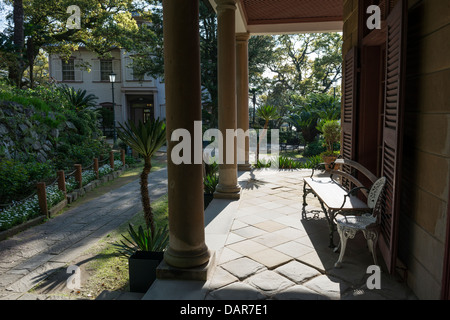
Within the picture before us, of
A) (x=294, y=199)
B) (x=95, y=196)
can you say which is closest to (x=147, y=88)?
(x=95, y=196)

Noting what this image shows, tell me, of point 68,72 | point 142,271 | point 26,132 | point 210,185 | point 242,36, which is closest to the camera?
point 142,271

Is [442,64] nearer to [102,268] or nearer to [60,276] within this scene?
[102,268]

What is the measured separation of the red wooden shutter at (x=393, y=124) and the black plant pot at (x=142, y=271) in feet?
7.62

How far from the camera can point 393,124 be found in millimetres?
3199

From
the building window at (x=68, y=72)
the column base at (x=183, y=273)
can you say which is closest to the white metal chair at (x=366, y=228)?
the column base at (x=183, y=273)

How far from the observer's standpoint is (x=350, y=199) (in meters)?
4.31

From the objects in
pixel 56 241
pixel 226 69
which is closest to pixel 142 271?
pixel 56 241

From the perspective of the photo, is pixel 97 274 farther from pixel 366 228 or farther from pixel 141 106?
pixel 141 106

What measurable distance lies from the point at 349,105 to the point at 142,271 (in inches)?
148

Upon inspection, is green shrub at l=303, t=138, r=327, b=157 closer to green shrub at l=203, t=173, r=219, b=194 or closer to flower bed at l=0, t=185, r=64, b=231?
green shrub at l=203, t=173, r=219, b=194

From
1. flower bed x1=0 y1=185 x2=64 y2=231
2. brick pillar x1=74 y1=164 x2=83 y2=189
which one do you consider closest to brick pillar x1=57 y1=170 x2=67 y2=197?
flower bed x1=0 y1=185 x2=64 y2=231

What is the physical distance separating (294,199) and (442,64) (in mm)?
4294

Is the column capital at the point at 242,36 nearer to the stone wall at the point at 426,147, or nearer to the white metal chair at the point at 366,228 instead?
the stone wall at the point at 426,147

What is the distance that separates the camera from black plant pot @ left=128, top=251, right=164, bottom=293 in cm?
A: 366
